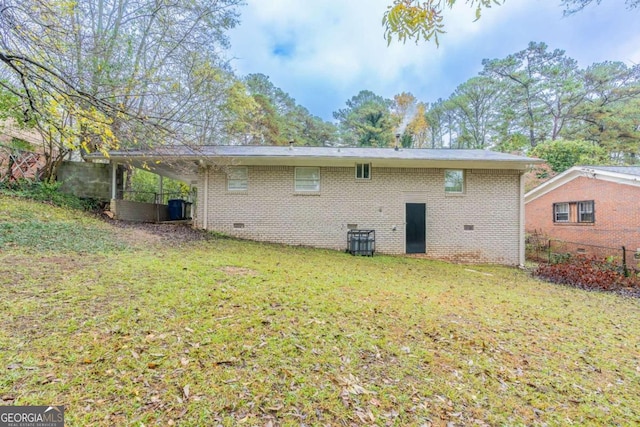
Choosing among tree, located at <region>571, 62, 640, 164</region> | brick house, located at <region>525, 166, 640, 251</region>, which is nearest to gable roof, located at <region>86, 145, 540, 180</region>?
brick house, located at <region>525, 166, 640, 251</region>

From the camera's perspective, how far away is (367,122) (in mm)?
25766

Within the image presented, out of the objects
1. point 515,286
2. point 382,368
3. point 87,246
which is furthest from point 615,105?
point 87,246

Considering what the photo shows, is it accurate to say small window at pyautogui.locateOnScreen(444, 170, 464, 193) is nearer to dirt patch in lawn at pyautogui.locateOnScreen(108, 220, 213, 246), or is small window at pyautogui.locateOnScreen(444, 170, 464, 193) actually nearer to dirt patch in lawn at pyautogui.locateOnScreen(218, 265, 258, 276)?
dirt patch in lawn at pyautogui.locateOnScreen(218, 265, 258, 276)

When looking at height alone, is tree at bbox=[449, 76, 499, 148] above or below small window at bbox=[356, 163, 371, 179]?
above

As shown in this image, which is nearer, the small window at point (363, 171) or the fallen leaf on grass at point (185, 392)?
the fallen leaf on grass at point (185, 392)

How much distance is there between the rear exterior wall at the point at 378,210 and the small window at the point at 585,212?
5.23m

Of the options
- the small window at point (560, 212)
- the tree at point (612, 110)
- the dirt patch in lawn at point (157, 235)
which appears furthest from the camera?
the tree at point (612, 110)

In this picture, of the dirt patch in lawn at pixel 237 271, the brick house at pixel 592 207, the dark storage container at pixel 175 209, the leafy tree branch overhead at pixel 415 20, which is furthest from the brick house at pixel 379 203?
the leafy tree branch overhead at pixel 415 20

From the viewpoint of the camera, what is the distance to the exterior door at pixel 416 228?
10031 mm

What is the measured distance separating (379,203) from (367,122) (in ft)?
58.6

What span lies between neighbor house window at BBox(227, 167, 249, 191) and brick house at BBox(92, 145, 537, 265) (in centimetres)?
4

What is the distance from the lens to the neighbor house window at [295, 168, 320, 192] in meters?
9.98

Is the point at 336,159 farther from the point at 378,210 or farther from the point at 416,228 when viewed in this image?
the point at 416,228

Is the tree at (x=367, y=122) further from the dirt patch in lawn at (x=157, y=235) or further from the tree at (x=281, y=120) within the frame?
the dirt patch in lawn at (x=157, y=235)
